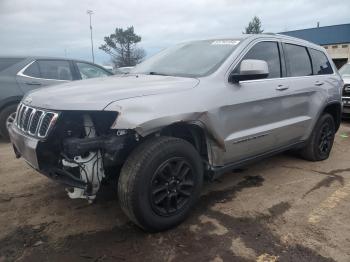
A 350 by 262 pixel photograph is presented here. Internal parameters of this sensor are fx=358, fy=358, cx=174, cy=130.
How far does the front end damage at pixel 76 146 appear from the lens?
2824 mm

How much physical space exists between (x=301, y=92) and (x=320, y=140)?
1.14 metres

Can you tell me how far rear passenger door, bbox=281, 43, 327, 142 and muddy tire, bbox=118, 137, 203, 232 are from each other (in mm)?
1615

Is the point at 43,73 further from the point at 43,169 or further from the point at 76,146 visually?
the point at 76,146

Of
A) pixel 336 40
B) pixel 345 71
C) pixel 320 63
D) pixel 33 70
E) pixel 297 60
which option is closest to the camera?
pixel 297 60

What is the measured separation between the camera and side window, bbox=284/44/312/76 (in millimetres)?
4555

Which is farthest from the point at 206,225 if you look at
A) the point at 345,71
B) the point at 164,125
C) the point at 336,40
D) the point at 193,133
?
the point at 336,40

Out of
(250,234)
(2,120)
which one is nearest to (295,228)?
(250,234)

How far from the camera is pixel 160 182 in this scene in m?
3.06

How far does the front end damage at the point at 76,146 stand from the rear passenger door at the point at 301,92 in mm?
2268

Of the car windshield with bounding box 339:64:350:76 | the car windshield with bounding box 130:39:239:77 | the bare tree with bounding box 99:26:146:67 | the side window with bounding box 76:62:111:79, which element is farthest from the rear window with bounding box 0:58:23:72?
the bare tree with bounding box 99:26:146:67

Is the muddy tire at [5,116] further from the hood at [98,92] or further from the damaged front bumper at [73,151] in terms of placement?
the damaged front bumper at [73,151]

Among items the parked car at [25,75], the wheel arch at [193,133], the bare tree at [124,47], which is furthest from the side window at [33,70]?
the bare tree at [124,47]

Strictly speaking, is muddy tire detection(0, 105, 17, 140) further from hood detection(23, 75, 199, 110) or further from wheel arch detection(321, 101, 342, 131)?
wheel arch detection(321, 101, 342, 131)

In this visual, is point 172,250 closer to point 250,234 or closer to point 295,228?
point 250,234
